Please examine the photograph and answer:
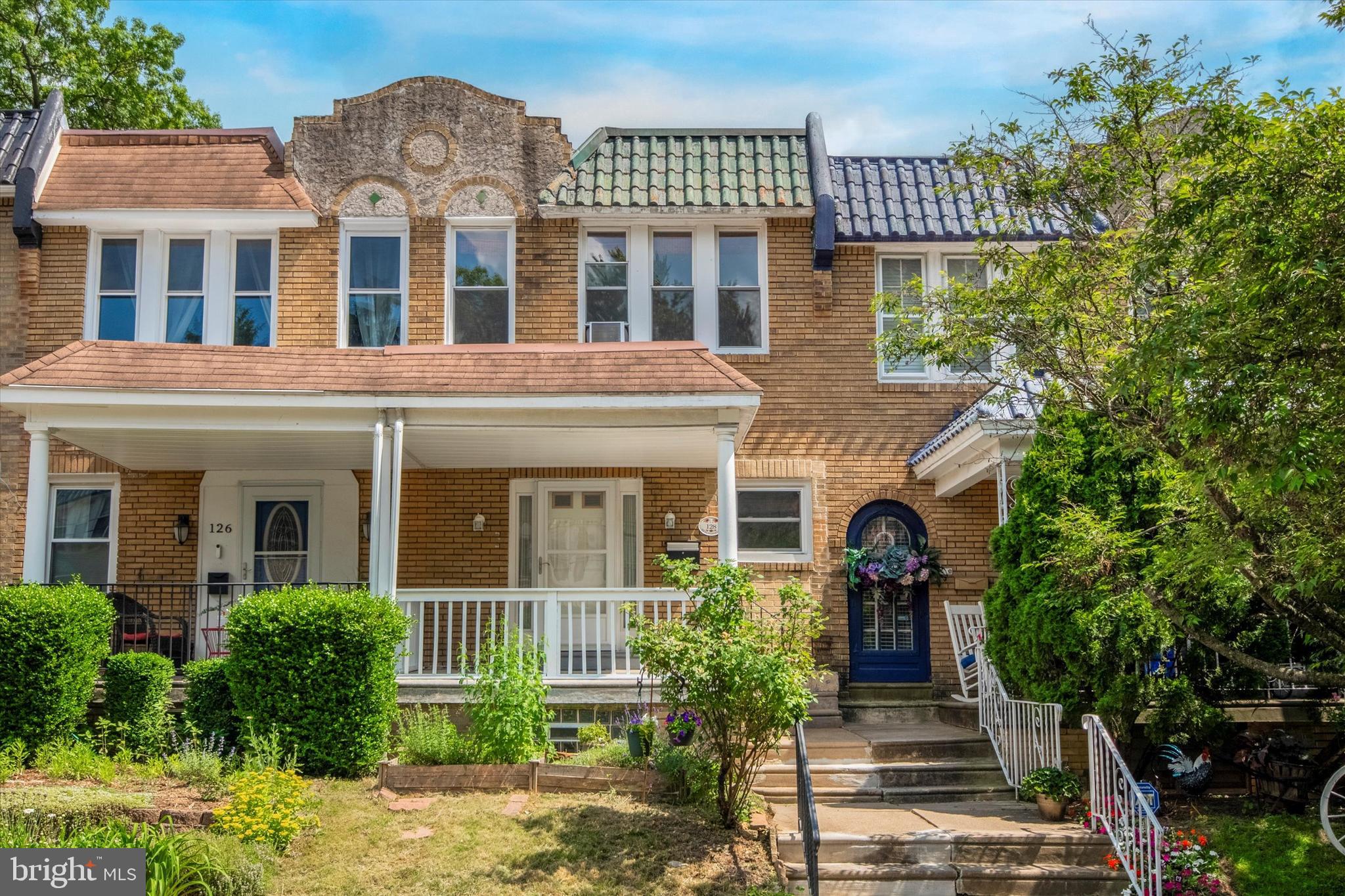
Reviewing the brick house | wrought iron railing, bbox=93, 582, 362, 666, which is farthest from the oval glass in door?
wrought iron railing, bbox=93, 582, 362, 666

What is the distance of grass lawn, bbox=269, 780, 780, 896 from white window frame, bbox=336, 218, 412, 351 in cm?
707

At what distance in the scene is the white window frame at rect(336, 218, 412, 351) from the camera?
1498 cm

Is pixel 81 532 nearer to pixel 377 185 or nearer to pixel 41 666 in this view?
pixel 41 666

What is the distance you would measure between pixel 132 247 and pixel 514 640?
7778 millimetres

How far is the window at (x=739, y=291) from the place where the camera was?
602 inches

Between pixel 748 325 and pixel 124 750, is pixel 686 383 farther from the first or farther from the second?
pixel 124 750

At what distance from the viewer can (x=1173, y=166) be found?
27.3ft

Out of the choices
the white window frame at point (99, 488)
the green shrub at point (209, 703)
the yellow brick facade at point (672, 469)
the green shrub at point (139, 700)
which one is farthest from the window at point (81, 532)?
the green shrub at point (209, 703)

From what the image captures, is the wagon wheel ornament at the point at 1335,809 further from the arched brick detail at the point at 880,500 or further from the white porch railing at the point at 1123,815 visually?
the arched brick detail at the point at 880,500

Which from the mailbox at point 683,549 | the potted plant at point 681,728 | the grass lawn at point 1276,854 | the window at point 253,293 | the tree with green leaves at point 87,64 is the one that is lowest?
the grass lawn at point 1276,854

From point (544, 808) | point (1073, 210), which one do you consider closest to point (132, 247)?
point (544, 808)

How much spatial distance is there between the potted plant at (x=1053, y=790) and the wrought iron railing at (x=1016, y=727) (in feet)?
0.46

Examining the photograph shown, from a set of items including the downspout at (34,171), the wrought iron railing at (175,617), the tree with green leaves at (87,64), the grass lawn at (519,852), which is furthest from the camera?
the tree with green leaves at (87,64)

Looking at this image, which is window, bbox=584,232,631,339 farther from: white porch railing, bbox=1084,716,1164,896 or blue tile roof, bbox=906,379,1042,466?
white porch railing, bbox=1084,716,1164,896
